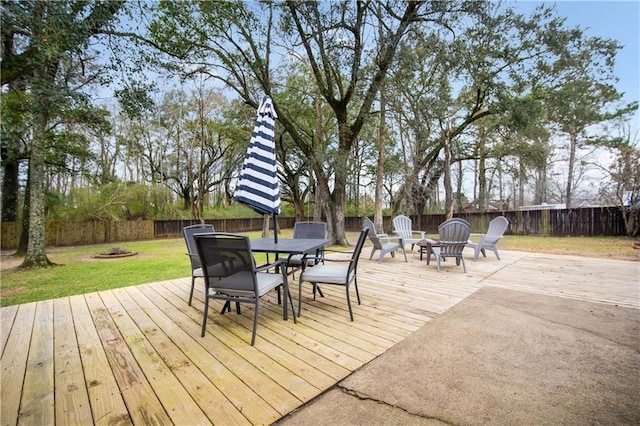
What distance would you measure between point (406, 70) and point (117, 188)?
14.1 m

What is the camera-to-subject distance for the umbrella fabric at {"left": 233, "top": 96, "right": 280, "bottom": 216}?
3113 millimetres

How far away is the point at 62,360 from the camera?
2.03 metres

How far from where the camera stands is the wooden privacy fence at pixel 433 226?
11.1 meters

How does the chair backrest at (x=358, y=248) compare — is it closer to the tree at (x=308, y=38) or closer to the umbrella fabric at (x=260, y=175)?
the umbrella fabric at (x=260, y=175)

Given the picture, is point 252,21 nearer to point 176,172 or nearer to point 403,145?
point 403,145

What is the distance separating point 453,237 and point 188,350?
445cm

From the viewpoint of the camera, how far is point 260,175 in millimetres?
3172

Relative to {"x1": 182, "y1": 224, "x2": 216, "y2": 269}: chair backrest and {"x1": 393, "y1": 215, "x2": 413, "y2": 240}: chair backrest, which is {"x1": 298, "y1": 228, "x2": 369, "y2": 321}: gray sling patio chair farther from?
{"x1": 393, "y1": 215, "x2": 413, "y2": 240}: chair backrest

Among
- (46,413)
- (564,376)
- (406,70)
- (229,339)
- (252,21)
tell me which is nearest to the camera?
(46,413)

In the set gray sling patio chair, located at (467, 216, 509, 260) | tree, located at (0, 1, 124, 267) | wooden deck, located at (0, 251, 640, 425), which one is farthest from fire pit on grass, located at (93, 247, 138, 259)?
gray sling patio chair, located at (467, 216, 509, 260)

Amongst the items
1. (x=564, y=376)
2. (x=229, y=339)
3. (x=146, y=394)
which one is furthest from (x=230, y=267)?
(x=564, y=376)

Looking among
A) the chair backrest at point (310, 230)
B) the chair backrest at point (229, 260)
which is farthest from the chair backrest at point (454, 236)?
the chair backrest at point (229, 260)

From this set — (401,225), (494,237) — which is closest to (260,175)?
(401,225)

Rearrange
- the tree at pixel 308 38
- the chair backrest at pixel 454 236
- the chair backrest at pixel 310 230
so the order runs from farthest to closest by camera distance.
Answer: the tree at pixel 308 38, the chair backrest at pixel 454 236, the chair backrest at pixel 310 230
